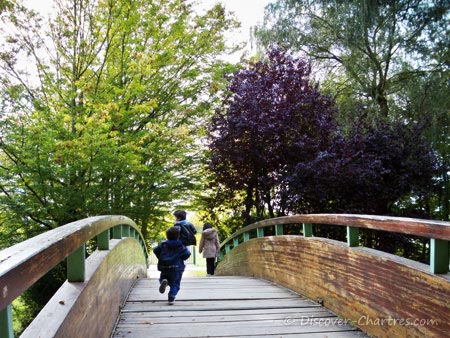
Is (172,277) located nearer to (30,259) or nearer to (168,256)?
(168,256)

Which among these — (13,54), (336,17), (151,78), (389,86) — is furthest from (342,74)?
(13,54)

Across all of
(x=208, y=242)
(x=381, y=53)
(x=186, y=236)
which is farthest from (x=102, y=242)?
(x=381, y=53)

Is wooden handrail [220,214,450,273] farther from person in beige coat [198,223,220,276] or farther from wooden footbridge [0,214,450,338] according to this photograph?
person in beige coat [198,223,220,276]

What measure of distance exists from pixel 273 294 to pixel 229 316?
1.37 metres

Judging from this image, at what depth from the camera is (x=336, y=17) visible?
36.1ft

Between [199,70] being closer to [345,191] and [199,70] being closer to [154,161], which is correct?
[154,161]

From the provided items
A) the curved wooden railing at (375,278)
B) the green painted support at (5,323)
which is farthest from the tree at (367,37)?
the green painted support at (5,323)

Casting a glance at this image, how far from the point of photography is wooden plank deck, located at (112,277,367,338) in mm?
3512

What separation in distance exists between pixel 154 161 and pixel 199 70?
2.80 metres

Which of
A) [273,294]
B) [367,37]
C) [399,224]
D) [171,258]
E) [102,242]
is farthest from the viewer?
[367,37]

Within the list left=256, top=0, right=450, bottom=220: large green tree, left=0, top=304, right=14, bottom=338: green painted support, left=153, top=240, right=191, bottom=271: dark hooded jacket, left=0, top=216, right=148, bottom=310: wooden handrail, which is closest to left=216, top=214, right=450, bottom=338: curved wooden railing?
left=153, top=240, right=191, bottom=271: dark hooded jacket

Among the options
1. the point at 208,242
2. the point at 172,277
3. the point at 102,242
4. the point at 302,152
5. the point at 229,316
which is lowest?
the point at 208,242

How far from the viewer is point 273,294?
209 inches

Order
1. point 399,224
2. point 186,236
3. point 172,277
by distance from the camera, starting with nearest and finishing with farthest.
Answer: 1. point 399,224
2. point 172,277
3. point 186,236
